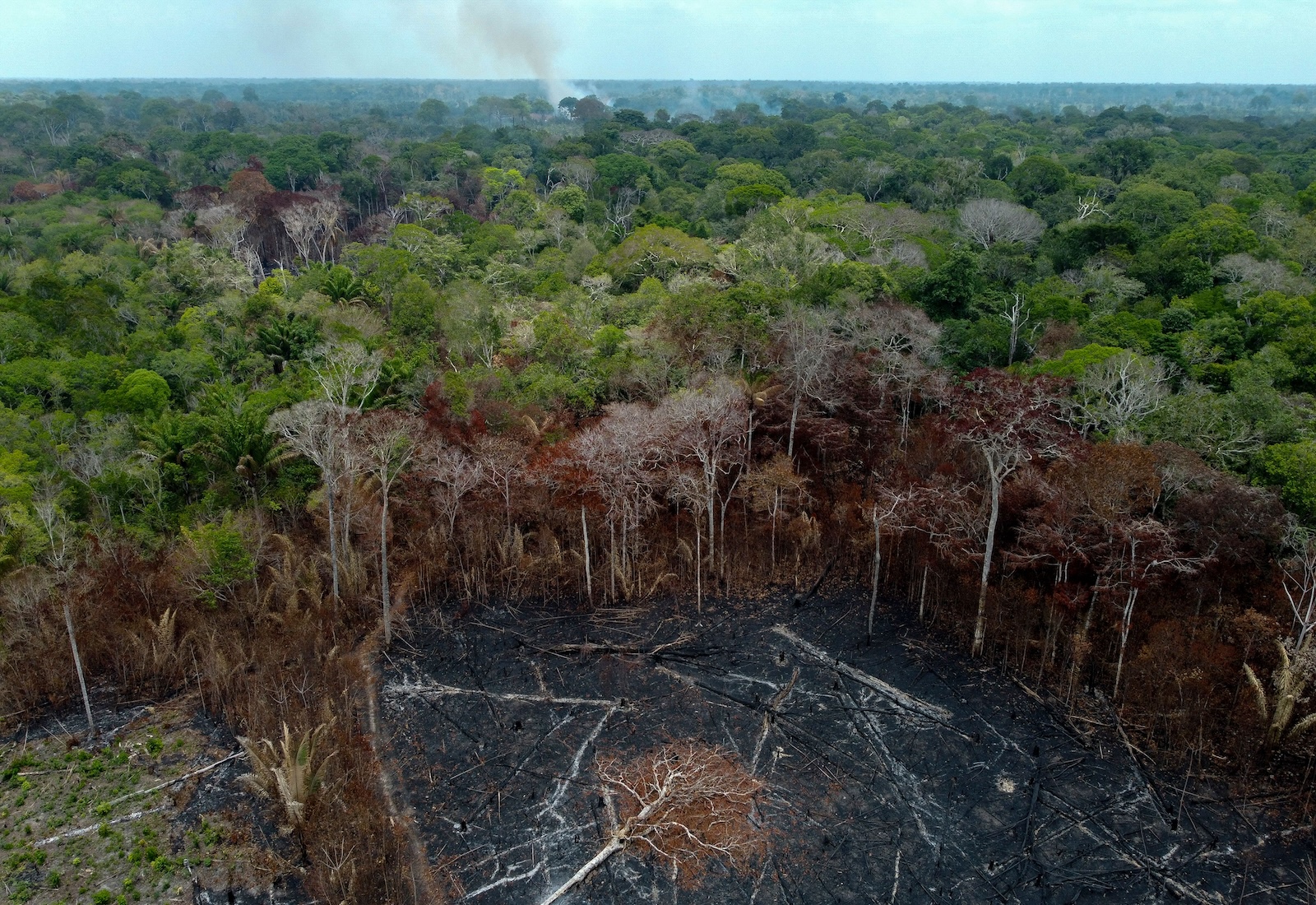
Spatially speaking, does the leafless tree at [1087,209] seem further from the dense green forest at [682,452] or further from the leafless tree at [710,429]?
the leafless tree at [710,429]

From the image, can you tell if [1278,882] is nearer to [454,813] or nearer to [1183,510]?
[1183,510]

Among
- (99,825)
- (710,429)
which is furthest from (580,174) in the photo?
(99,825)

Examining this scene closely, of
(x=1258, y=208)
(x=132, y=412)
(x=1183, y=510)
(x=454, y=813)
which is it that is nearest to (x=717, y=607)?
(x=454, y=813)

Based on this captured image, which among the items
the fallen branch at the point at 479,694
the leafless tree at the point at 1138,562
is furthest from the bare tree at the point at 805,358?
the fallen branch at the point at 479,694

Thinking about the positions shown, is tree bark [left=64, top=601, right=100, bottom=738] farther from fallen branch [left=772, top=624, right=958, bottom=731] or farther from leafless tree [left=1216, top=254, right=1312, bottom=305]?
leafless tree [left=1216, top=254, right=1312, bottom=305]

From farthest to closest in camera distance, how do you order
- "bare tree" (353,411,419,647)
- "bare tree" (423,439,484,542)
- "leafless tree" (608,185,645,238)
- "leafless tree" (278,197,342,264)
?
1. "leafless tree" (608,185,645,238)
2. "leafless tree" (278,197,342,264)
3. "bare tree" (423,439,484,542)
4. "bare tree" (353,411,419,647)

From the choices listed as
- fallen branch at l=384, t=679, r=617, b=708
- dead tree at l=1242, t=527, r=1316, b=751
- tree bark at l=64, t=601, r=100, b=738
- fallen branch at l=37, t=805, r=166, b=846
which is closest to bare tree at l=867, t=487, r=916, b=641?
fallen branch at l=384, t=679, r=617, b=708
